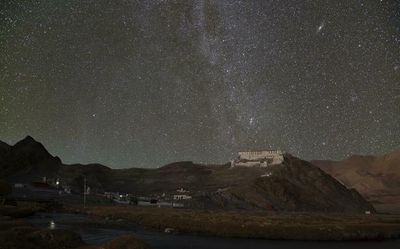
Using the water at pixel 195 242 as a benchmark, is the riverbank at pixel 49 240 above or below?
above

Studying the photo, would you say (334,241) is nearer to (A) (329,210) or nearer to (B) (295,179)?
(A) (329,210)

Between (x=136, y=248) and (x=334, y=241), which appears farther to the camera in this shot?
(x=334, y=241)

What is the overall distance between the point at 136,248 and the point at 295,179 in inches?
6677

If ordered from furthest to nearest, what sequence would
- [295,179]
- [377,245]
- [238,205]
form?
1. [295,179]
2. [238,205]
3. [377,245]

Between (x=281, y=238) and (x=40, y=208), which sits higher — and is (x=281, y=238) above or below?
below

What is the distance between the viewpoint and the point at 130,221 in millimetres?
90750

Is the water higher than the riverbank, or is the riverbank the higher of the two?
the riverbank

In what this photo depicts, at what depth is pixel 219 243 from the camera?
206 feet

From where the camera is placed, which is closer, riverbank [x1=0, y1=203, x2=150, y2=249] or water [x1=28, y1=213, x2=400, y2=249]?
riverbank [x1=0, y1=203, x2=150, y2=249]

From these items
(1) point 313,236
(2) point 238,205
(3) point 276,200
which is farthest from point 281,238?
(3) point 276,200

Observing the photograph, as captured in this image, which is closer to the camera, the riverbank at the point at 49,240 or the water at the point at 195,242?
the riverbank at the point at 49,240

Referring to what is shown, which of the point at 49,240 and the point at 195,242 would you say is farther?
the point at 195,242

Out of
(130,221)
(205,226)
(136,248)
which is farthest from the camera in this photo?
(130,221)

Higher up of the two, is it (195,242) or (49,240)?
(49,240)
